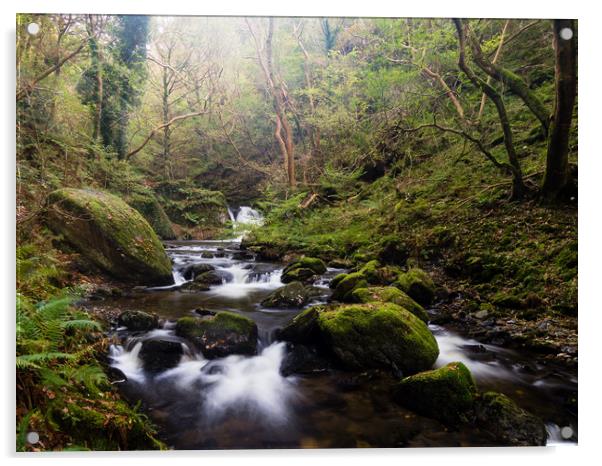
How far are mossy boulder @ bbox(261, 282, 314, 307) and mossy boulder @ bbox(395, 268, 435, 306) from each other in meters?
0.94

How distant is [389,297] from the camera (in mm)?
3539

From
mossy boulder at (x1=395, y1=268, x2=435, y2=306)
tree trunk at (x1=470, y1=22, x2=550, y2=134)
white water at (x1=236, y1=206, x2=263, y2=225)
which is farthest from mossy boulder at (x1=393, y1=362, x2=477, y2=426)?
tree trunk at (x1=470, y1=22, x2=550, y2=134)

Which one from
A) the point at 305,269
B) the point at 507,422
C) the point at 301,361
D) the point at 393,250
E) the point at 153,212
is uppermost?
the point at 153,212

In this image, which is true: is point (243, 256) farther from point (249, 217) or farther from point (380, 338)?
point (380, 338)

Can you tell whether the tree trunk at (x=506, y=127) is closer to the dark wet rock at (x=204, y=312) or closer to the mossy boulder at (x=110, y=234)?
the dark wet rock at (x=204, y=312)

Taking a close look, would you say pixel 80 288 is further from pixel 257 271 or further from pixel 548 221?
pixel 548 221

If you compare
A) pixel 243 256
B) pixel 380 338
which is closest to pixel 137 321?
pixel 243 256

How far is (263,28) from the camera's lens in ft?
10.8

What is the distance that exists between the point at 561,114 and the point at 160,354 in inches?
169

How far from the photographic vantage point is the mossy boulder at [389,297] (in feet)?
11.6

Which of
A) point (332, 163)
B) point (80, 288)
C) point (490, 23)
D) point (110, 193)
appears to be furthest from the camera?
point (332, 163)

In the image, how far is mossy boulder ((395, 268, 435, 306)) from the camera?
3633 mm
